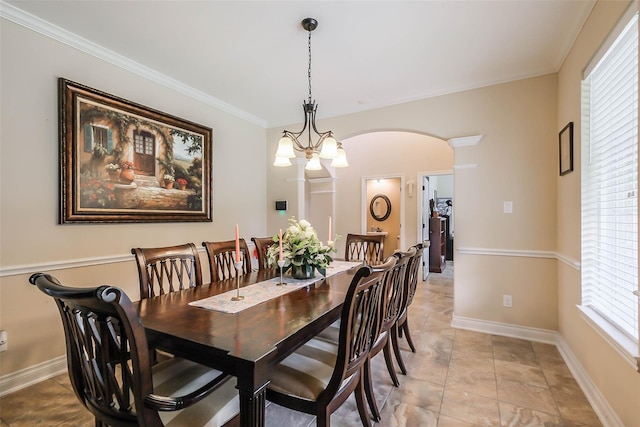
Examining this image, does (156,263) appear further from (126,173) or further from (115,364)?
(126,173)

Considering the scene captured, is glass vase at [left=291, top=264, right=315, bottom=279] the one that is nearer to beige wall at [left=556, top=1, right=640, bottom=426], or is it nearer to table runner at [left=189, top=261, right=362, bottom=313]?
table runner at [left=189, top=261, right=362, bottom=313]

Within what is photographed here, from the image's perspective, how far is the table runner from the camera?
4.86 ft

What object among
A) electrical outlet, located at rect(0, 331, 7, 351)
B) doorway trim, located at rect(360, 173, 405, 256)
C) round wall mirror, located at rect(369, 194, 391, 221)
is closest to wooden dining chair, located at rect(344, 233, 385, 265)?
doorway trim, located at rect(360, 173, 405, 256)

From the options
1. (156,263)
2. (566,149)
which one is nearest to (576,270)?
(566,149)

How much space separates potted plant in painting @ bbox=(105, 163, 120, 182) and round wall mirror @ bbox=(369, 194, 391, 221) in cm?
481

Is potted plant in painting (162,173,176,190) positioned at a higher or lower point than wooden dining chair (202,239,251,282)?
higher

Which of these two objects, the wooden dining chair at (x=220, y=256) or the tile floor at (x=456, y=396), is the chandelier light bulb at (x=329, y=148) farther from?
the tile floor at (x=456, y=396)

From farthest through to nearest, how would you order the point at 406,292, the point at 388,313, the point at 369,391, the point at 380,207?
the point at 380,207 → the point at 406,292 → the point at 388,313 → the point at 369,391

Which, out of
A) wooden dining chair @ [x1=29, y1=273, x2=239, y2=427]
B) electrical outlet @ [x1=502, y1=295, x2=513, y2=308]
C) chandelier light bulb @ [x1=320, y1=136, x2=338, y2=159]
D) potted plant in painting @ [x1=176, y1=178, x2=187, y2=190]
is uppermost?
chandelier light bulb @ [x1=320, y1=136, x2=338, y2=159]

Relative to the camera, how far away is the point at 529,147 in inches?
110

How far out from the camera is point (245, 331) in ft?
3.89

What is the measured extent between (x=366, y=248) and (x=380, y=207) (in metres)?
3.27

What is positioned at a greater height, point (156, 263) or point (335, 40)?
point (335, 40)

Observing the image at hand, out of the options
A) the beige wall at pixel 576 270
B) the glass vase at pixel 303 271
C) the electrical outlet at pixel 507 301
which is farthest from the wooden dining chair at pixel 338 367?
the electrical outlet at pixel 507 301
